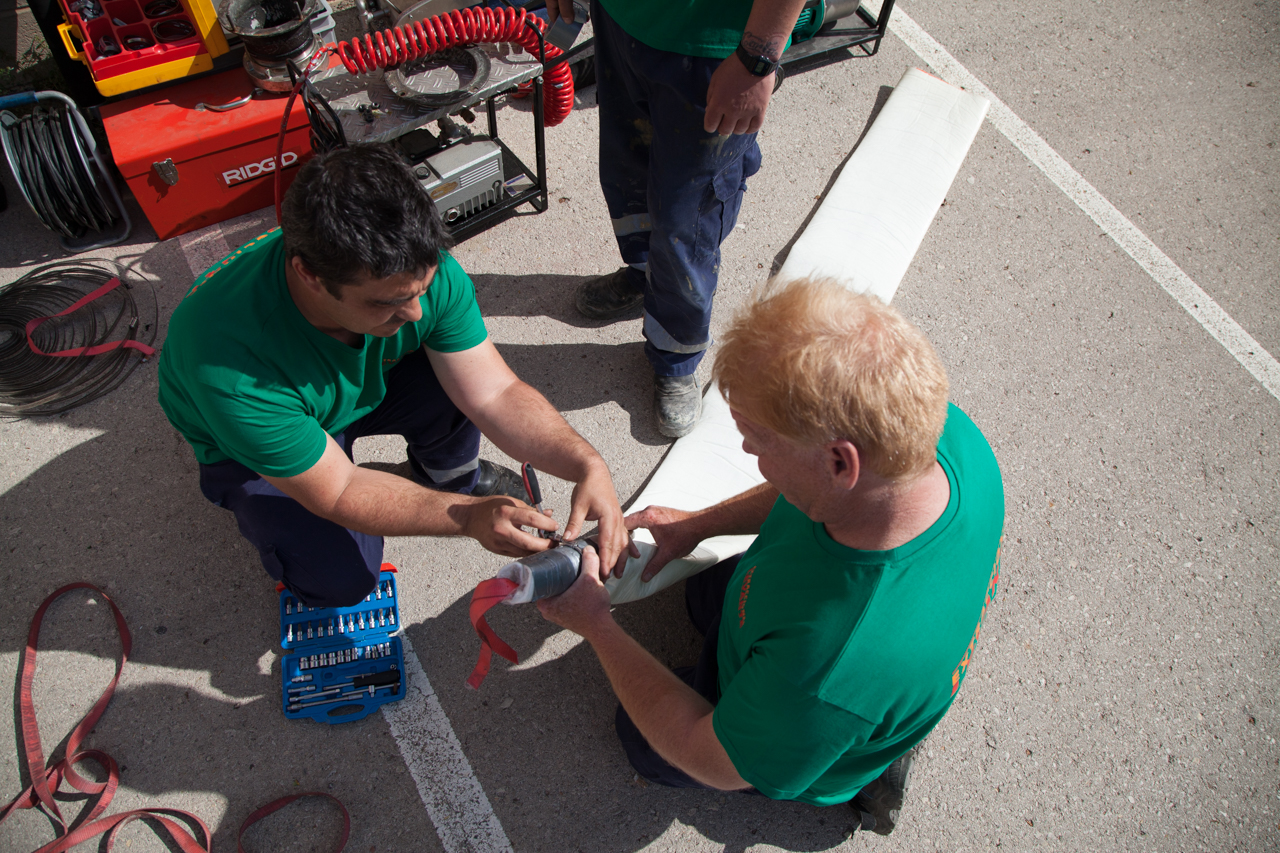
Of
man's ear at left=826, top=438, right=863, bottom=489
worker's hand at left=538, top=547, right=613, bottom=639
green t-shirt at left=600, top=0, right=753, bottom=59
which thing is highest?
green t-shirt at left=600, top=0, right=753, bottom=59

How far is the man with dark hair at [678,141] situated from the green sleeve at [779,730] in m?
1.67

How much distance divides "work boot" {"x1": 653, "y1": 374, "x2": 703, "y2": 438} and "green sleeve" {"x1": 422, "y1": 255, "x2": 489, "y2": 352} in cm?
104

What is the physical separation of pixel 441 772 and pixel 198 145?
2938mm

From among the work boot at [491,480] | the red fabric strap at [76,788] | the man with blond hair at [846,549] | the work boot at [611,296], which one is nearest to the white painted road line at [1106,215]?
the work boot at [611,296]

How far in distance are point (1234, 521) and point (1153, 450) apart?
0.43m

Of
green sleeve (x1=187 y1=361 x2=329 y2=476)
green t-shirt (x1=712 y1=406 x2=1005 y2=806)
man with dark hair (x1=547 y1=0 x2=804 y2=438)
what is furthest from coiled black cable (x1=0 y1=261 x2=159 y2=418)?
green t-shirt (x1=712 y1=406 x2=1005 y2=806)

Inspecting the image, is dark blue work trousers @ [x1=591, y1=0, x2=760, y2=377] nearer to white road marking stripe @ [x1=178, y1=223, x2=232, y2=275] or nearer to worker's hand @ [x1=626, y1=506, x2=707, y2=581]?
worker's hand @ [x1=626, y1=506, x2=707, y2=581]

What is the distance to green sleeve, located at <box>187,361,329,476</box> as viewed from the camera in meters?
1.86

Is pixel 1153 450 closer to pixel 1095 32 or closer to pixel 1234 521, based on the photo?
pixel 1234 521

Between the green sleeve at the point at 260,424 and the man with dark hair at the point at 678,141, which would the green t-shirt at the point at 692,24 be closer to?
the man with dark hair at the point at 678,141

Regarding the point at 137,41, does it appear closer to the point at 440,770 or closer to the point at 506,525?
the point at 506,525

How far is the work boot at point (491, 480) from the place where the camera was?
287 centimetres

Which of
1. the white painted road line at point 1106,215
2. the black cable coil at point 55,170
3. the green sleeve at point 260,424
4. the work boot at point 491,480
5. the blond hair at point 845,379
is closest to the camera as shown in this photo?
the blond hair at point 845,379

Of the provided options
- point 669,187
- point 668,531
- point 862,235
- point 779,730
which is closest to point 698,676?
point 668,531
